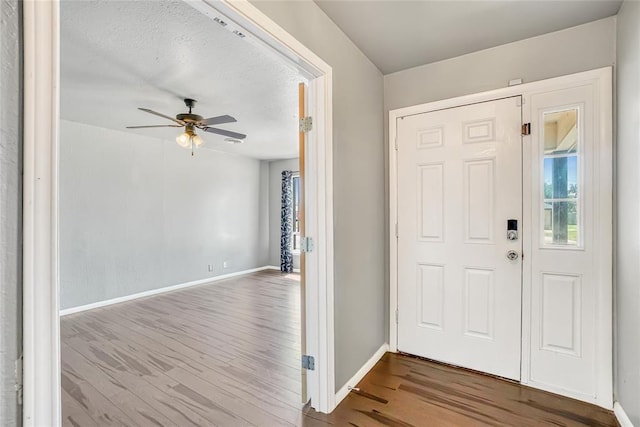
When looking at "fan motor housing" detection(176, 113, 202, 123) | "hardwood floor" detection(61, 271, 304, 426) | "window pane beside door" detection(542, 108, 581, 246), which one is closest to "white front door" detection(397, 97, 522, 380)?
"window pane beside door" detection(542, 108, 581, 246)

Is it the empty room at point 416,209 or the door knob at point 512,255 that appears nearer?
the empty room at point 416,209

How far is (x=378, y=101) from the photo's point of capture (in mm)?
2658

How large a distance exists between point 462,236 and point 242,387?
2.03 m

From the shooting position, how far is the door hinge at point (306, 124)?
1.95 metres

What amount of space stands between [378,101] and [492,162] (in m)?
1.05

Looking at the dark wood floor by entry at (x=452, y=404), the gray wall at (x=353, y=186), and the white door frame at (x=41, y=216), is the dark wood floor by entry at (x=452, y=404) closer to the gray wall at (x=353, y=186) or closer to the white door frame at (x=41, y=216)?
the gray wall at (x=353, y=186)

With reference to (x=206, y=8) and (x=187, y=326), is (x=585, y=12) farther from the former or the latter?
(x=187, y=326)

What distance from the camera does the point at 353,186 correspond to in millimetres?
2262

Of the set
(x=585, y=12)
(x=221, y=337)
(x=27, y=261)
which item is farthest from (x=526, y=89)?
(x=221, y=337)

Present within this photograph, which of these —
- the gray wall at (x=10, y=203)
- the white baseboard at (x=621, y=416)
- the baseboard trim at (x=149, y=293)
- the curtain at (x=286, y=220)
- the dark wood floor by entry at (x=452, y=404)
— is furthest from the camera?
the curtain at (x=286, y=220)

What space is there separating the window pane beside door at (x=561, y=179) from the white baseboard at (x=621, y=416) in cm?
100

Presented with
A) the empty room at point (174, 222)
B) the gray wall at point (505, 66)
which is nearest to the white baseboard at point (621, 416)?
the gray wall at point (505, 66)

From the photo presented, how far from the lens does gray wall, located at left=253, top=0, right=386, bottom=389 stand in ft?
6.41

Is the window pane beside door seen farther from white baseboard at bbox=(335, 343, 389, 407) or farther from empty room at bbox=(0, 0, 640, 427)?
white baseboard at bbox=(335, 343, 389, 407)
